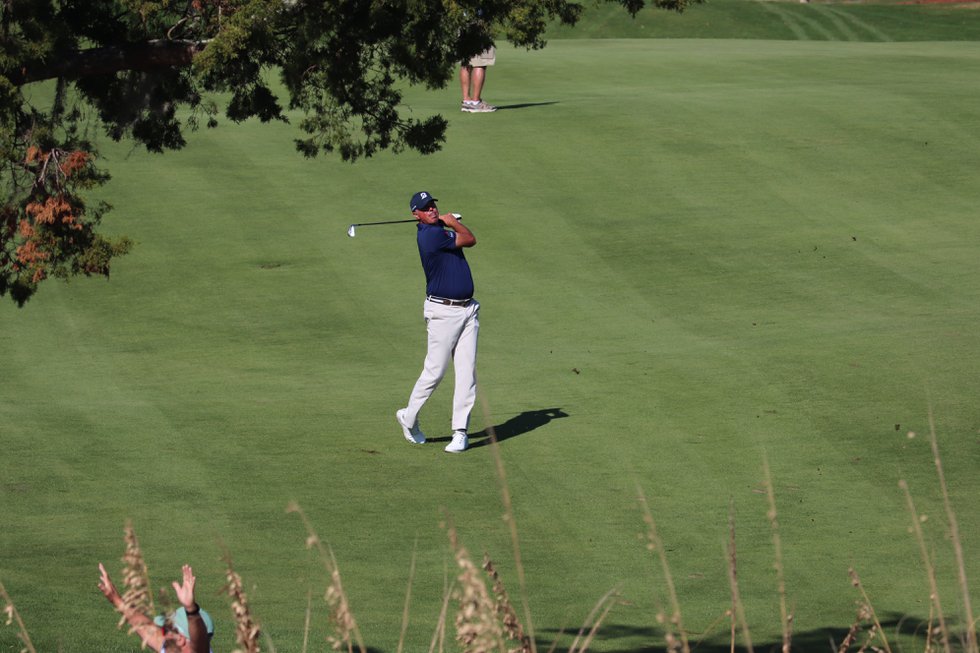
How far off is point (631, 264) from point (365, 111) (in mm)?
9298

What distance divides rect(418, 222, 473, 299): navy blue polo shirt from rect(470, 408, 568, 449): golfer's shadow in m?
1.24

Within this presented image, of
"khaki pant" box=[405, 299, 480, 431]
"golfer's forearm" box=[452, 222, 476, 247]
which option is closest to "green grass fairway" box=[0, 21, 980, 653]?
"khaki pant" box=[405, 299, 480, 431]

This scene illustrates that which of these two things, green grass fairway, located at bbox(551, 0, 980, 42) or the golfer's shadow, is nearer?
the golfer's shadow

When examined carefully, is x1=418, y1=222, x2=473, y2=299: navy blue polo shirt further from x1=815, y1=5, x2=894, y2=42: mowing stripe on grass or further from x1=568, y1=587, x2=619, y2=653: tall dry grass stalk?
x1=815, y1=5, x2=894, y2=42: mowing stripe on grass

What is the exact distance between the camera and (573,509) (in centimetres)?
1123

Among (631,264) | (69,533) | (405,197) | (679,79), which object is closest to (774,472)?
(69,533)

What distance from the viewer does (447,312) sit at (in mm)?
12789

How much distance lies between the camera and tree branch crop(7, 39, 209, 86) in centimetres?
960

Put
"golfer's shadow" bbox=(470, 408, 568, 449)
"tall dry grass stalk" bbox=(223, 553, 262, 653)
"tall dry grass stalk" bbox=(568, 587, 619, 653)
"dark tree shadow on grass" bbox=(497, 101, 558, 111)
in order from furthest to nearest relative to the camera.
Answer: "dark tree shadow on grass" bbox=(497, 101, 558, 111) → "golfer's shadow" bbox=(470, 408, 568, 449) → "tall dry grass stalk" bbox=(568, 587, 619, 653) → "tall dry grass stalk" bbox=(223, 553, 262, 653)

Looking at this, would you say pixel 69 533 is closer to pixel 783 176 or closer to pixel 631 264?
pixel 631 264


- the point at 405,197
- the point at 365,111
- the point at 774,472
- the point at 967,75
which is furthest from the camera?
the point at 967,75

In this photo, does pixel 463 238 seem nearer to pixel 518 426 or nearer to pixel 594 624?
pixel 518 426

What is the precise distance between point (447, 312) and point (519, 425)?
4.73 feet

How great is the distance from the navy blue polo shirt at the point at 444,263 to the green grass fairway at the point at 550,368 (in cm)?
133
